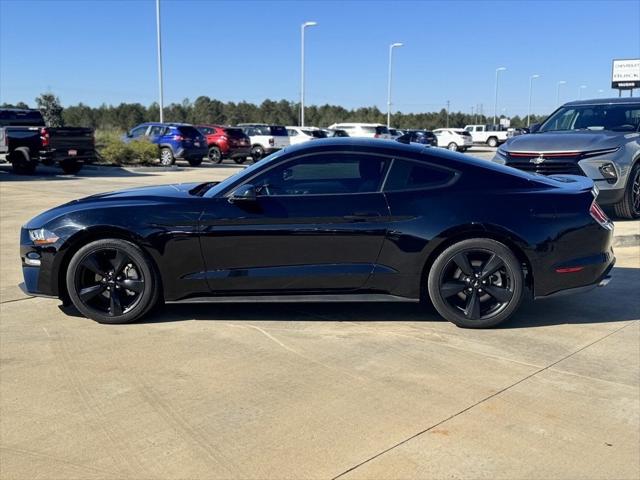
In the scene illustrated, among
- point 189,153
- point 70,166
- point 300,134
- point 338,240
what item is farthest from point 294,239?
point 300,134

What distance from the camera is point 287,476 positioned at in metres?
2.83

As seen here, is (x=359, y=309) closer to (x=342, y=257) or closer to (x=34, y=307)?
(x=342, y=257)

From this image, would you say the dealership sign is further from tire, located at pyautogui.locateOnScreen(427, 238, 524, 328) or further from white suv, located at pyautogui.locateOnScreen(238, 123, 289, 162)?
tire, located at pyautogui.locateOnScreen(427, 238, 524, 328)

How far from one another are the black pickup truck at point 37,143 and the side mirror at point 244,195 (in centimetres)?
1608

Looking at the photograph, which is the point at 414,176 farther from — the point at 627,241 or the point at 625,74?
the point at 625,74

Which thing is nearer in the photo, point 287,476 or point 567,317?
point 287,476

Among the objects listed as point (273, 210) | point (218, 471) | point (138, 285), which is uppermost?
point (273, 210)

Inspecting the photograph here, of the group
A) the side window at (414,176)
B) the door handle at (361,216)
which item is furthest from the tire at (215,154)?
the door handle at (361,216)

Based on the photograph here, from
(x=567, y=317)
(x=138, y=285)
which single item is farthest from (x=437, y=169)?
(x=138, y=285)

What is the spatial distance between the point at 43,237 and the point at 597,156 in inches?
298

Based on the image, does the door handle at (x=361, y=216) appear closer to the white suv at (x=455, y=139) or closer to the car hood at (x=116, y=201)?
the car hood at (x=116, y=201)

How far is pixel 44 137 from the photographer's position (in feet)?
61.8

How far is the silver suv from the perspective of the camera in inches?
352

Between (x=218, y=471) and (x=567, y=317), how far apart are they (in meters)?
3.47
